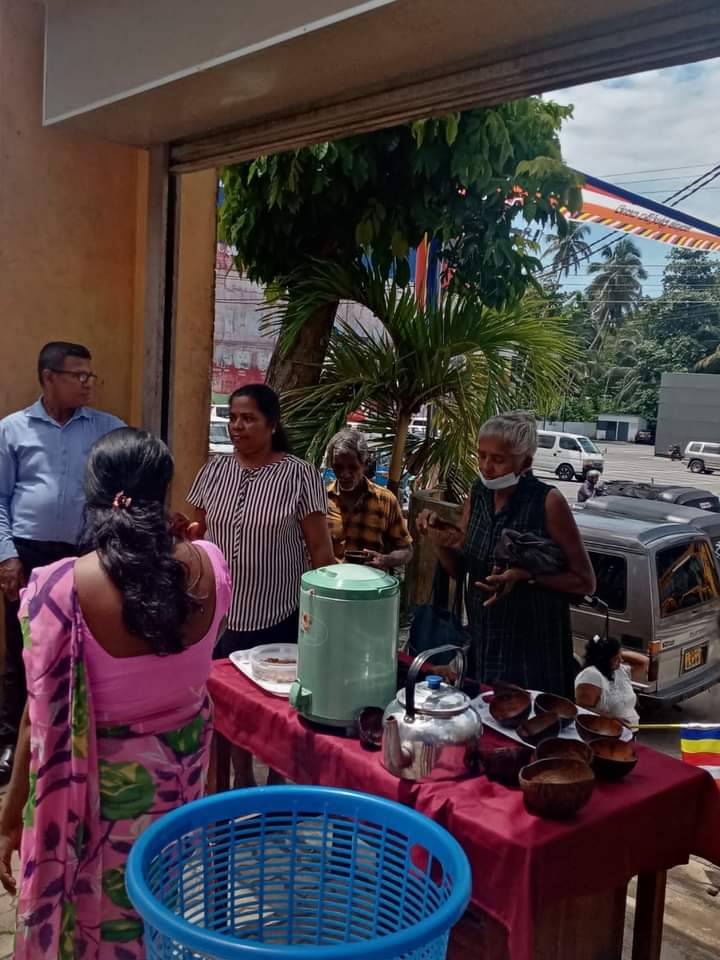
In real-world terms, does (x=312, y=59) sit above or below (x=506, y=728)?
above

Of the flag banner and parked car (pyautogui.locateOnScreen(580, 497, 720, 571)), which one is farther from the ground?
the flag banner

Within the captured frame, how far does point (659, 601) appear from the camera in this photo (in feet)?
17.6

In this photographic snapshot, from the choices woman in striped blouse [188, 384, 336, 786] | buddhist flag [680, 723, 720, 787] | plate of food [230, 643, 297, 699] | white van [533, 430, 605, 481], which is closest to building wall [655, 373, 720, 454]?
white van [533, 430, 605, 481]

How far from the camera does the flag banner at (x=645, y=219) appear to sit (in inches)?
298

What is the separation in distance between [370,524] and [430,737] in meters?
1.89

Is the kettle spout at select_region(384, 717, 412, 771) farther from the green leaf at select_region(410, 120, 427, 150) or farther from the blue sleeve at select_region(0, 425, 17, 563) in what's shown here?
the green leaf at select_region(410, 120, 427, 150)

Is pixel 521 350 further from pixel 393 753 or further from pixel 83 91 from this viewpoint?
pixel 393 753

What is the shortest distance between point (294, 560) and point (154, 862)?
1684 millimetres

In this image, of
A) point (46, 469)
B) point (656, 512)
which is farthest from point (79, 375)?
point (656, 512)

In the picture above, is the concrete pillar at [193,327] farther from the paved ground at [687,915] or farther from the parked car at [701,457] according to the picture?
the parked car at [701,457]

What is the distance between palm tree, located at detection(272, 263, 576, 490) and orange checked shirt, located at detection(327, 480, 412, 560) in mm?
1319

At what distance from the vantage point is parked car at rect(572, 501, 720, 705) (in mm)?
5355

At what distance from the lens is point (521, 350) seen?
17.3 ft

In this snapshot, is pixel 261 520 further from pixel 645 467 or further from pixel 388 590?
pixel 645 467
